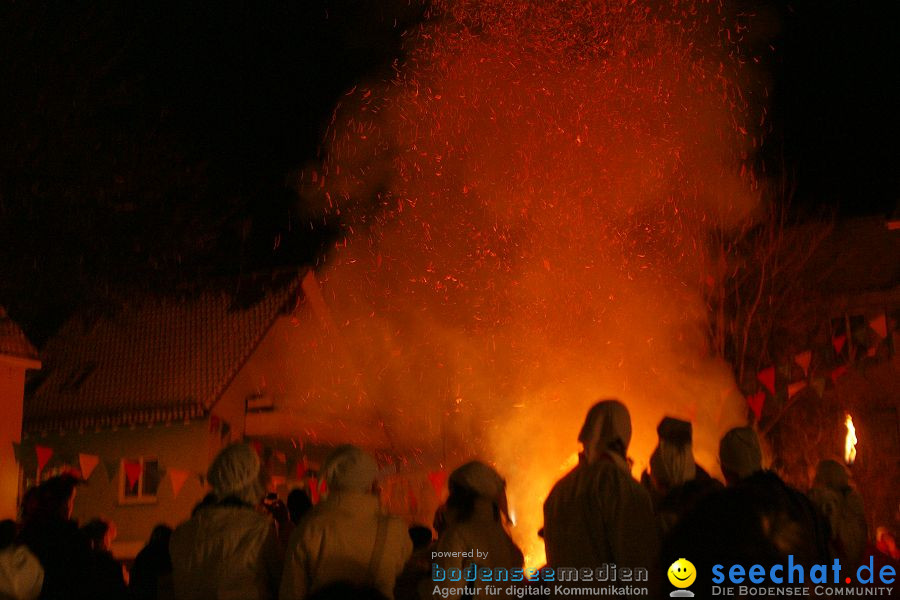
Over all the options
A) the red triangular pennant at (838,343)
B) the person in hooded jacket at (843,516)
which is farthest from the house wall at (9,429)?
the red triangular pennant at (838,343)

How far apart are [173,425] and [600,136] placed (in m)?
11.5

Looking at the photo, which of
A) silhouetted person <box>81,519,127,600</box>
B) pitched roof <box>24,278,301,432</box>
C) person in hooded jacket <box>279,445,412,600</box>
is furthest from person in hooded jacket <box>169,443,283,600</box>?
pitched roof <box>24,278,301,432</box>

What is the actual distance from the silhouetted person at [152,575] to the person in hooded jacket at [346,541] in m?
1.92

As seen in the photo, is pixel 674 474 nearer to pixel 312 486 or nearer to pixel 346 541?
pixel 346 541

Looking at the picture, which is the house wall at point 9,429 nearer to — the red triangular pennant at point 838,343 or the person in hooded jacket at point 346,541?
the person in hooded jacket at point 346,541

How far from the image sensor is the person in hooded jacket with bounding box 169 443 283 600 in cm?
512

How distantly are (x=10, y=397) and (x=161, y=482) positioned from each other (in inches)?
153

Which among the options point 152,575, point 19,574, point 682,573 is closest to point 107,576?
point 152,575

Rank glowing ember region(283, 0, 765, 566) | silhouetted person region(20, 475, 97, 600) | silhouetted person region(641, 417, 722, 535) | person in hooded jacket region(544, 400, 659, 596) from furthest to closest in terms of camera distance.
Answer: glowing ember region(283, 0, 765, 566)
silhouetted person region(20, 475, 97, 600)
silhouetted person region(641, 417, 722, 535)
person in hooded jacket region(544, 400, 659, 596)

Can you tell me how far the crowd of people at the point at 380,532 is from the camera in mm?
4809

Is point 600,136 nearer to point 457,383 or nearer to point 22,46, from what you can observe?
point 457,383

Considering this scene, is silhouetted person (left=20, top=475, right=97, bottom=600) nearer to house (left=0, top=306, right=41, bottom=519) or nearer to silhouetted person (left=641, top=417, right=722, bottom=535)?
silhouetted person (left=641, top=417, right=722, bottom=535)

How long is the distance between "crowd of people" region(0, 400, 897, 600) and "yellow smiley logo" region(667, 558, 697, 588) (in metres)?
0.80

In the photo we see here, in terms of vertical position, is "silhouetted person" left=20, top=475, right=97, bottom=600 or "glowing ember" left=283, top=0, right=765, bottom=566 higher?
"glowing ember" left=283, top=0, right=765, bottom=566
